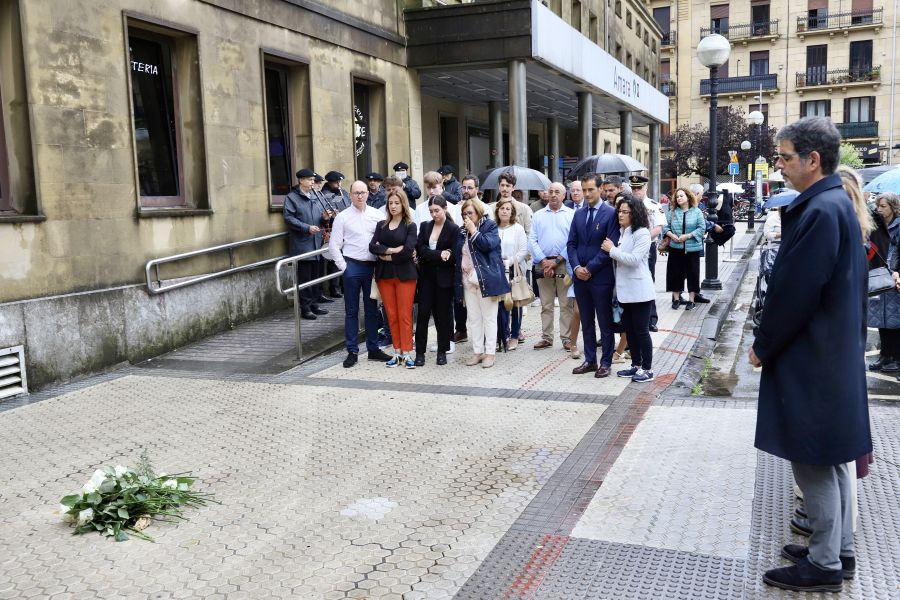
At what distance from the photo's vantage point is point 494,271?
28.4 ft

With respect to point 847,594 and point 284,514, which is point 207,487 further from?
point 847,594

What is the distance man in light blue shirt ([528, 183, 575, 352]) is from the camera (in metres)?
9.27

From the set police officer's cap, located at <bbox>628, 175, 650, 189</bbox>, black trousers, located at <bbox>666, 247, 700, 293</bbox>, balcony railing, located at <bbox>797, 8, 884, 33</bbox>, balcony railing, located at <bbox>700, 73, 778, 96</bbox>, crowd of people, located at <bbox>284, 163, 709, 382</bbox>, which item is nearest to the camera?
crowd of people, located at <bbox>284, 163, 709, 382</bbox>

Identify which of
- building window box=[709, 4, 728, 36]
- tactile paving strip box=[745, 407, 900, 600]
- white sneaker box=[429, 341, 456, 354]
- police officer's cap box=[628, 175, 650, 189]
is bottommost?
tactile paving strip box=[745, 407, 900, 600]

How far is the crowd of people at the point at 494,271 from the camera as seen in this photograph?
26.0 ft

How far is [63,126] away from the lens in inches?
338

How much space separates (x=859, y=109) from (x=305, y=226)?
64.6 m

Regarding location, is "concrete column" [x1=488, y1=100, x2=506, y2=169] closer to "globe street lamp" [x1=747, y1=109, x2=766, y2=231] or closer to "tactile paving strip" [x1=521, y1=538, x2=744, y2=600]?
"globe street lamp" [x1=747, y1=109, x2=766, y2=231]

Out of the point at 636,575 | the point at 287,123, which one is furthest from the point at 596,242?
the point at 287,123

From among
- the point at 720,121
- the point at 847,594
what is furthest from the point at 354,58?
the point at 720,121

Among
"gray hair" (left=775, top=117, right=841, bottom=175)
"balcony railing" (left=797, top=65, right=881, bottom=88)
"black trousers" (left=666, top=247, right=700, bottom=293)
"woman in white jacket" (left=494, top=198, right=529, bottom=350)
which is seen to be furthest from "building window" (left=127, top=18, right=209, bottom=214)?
"balcony railing" (left=797, top=65, right=881, bottom=88)

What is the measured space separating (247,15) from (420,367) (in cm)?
Result: 596

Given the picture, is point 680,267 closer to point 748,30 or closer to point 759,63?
point 759,63

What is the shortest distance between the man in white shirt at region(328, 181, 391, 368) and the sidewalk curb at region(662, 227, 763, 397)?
3184 millimetres
